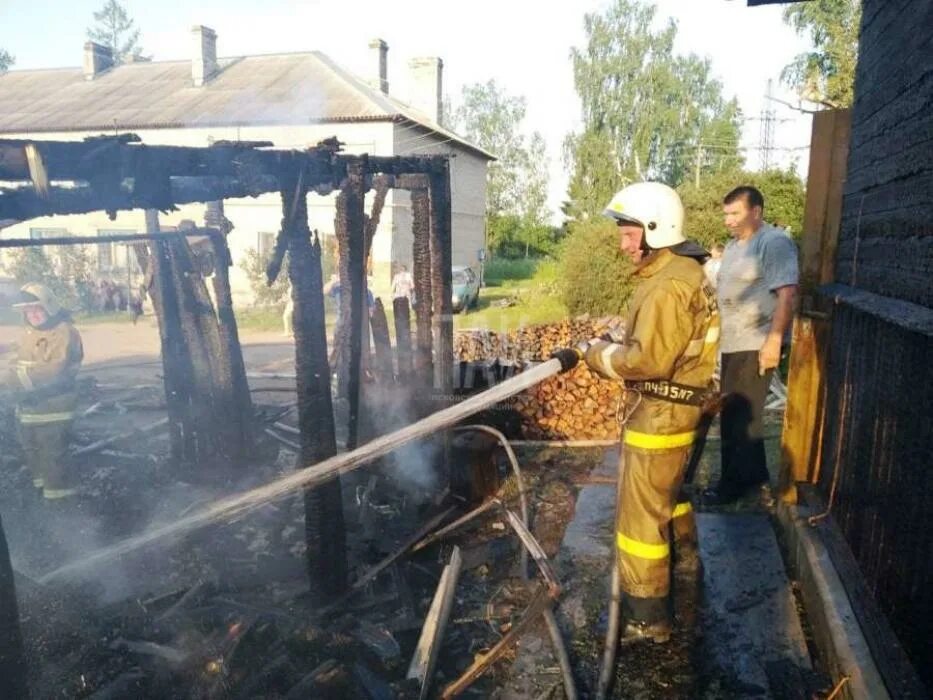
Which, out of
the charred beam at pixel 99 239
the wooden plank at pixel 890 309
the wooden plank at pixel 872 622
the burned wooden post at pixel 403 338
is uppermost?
the charred beam at pixel 99 239

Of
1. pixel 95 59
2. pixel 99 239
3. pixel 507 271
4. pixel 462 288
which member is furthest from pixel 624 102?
pixel 99 239

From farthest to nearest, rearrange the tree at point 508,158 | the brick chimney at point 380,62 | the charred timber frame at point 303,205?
the tree at point 508,158
the brick chimney at point 380,62
the charred timber frame at point 303,205

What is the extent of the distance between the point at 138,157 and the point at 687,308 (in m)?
2.81

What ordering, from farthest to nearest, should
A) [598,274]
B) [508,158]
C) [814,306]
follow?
1. [508,158]
2. [598,274]
3. [814,306]

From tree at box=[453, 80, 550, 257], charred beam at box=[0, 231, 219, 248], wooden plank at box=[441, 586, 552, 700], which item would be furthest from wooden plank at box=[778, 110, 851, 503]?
tree at box=[453, 80, 550, 257]

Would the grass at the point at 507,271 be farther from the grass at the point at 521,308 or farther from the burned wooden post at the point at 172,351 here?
the burned wooden post at the point at 172,351

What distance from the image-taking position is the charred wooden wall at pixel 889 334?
8.29 ft

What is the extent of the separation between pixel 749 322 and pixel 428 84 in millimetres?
27306

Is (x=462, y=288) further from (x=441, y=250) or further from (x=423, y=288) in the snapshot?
(x=441, y=250)

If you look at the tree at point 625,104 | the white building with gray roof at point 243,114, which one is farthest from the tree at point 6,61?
the tree at point 625,104

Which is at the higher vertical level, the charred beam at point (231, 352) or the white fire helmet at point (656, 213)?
the white fire helmet at point (656, 213)

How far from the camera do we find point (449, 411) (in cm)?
399

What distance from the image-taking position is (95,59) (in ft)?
97.2

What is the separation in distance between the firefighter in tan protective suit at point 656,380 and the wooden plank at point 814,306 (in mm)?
1269
